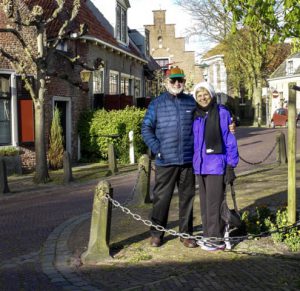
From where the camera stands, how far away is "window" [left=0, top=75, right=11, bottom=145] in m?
15.0

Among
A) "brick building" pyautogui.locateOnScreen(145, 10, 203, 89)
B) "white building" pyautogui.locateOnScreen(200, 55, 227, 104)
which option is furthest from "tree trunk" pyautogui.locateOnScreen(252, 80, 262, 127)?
"white building" pyautogui.locateOnScreen(200, 55, 227, 104)

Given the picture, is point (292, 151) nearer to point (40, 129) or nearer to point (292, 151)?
point (292, 151)

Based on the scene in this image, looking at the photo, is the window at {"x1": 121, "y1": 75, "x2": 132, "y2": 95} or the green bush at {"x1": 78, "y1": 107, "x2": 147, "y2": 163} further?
the window at {"x1": 121, "y1": 75, "x2": 132, "y2": 95}

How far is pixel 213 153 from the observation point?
18.0 feet

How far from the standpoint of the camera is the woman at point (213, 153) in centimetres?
549

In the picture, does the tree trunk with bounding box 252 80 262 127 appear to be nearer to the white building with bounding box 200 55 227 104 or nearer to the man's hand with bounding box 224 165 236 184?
the white building with bounding box 200 55 227 104

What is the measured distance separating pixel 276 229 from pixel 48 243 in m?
2.96

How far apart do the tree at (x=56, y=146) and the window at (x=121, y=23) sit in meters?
7.94

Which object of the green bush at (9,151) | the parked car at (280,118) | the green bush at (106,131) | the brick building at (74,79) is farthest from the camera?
the parked car at (280,118)

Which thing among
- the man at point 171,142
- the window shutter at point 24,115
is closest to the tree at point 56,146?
the window shutter at point 24,115

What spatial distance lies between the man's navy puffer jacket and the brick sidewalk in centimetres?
110

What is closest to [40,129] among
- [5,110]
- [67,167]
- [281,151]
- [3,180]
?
[67,167]

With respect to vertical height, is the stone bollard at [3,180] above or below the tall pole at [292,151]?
below

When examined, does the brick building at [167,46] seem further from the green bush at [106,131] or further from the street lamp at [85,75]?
the street lamp at [85,75]
